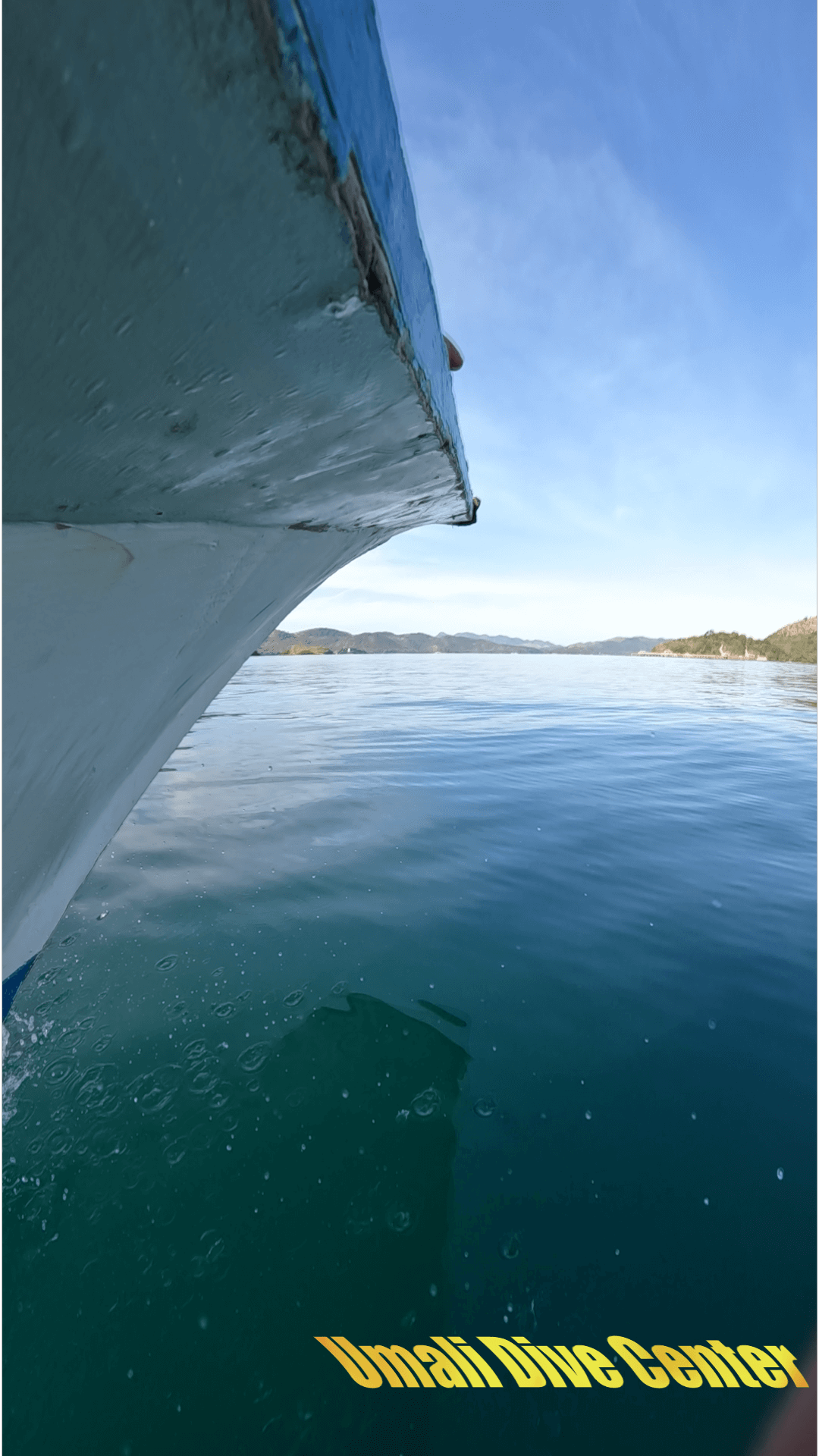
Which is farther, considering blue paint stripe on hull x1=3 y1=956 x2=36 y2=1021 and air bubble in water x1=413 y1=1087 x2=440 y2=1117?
air bubble in water x1=413 y1=1087 x2=440 y2=1117

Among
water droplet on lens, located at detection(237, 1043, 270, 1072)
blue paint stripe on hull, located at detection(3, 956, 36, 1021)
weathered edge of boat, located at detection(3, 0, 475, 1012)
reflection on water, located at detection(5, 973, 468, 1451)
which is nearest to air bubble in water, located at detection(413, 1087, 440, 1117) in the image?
reflection on water, located at detection(5, 973, 468, 1451)

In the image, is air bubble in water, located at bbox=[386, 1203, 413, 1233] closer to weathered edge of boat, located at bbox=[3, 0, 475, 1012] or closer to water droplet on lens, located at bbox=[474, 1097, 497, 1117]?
water droplet on lens, located at bbox=[474, 1097, 497, 1117]

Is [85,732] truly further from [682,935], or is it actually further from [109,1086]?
[682,935]

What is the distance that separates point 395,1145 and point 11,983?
194 cm

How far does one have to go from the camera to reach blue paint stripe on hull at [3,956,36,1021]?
206 centimetres

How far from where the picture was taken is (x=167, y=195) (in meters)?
0.57

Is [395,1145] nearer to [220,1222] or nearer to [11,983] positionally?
[220,1222]

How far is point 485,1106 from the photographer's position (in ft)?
9.67

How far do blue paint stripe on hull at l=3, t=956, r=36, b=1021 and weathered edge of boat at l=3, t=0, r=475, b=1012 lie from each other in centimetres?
64

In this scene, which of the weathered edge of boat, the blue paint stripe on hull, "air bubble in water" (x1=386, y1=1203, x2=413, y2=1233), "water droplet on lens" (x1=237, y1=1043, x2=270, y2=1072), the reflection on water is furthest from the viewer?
"water droplet on lens" (x1=237, y1=1043, x2=270, y2=1072)

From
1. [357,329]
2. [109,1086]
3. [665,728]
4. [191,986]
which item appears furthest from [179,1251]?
[665,728]

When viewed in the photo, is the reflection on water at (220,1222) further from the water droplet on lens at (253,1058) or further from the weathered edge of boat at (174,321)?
the weathered edge of boat at (174,321)

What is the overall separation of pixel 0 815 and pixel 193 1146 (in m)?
2.23

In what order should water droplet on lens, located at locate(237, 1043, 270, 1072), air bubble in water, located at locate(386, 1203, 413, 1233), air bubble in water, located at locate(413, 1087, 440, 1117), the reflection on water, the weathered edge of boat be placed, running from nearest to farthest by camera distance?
the weathered edge of boat
the reflection on water
air bubble in water, located at locate(386, 1203, 413, 1233)
air bubble in water, located at locate(413, 1087, 440, 1117)
water droplet on lens, located at locate(237, 1043, 270, 1072)
